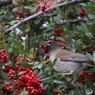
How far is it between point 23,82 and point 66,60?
715mm

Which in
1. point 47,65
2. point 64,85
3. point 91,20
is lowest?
point 91,20

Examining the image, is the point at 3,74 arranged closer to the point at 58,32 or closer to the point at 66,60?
the point at 66,60

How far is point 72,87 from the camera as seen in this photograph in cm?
267

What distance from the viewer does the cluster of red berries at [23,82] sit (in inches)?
96.8

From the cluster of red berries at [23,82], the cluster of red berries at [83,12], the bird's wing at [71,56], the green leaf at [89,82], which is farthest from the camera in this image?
the cluster of red berries at [83,12]

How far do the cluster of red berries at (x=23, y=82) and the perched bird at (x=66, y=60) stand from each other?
35 cm

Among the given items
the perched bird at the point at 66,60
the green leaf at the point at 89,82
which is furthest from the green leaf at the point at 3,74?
the green leaf at the point at 89,82

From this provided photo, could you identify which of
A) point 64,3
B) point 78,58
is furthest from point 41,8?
point 78,58

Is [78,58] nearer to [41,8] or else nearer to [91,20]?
[41,8]

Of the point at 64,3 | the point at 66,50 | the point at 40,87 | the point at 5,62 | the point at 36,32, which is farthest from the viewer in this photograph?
the point at 36,32

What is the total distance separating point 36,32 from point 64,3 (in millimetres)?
444

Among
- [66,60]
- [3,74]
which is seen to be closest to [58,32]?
[66,60]

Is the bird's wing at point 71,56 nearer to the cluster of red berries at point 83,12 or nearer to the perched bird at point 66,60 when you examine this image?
the perched bird at point 66,60

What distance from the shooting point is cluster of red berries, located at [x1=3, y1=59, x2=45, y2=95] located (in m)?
2.46
